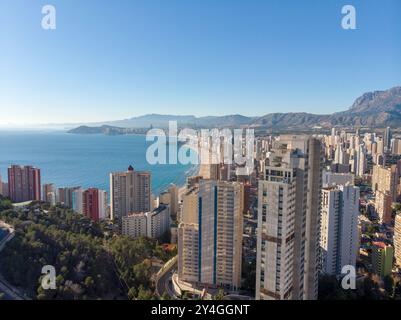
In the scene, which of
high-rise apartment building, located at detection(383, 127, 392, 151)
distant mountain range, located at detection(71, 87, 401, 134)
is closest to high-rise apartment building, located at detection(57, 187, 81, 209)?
distant mountain range, located at detection(71, 87, 401, 134)

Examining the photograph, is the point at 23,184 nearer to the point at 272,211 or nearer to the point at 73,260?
the point at 73,260

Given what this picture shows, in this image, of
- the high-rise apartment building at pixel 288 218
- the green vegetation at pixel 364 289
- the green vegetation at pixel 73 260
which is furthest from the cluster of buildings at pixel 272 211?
the green vegetation at pixel 73 260

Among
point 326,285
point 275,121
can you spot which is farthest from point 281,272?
point 275,121

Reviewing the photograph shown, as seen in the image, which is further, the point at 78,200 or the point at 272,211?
the point at 78,200

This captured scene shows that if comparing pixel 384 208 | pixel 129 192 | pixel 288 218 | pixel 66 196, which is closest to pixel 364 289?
pixel 288 218

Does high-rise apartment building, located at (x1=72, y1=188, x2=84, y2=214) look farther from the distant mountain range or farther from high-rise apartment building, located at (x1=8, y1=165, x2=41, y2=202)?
the distant mountain range

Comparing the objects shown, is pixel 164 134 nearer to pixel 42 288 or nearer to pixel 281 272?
pixel 42 288
